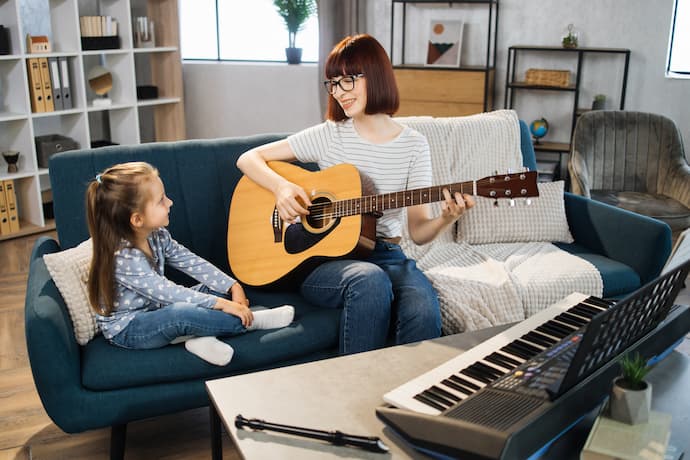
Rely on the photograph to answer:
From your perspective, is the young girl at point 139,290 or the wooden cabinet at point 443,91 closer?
the young girl at point 139,290

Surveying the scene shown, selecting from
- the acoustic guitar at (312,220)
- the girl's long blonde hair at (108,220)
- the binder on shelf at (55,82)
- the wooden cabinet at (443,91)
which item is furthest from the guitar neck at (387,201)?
the wooden cabinet at (443,91)

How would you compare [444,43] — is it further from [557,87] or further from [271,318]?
[271,318]

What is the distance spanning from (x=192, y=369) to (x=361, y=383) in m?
0.61

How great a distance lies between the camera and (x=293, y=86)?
18.1 ft

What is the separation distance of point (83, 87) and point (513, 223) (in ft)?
9.45

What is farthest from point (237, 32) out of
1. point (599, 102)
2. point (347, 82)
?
point (347, 82)

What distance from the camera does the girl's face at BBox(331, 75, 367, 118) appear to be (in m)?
2.31

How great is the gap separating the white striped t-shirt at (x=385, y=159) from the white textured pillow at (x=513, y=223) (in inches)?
21.2

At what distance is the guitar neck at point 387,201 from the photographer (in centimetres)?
215

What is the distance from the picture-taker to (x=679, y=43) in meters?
4.79

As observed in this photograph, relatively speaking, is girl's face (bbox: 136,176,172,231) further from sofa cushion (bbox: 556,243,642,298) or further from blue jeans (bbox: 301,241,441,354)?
sofa cushion (bbox: 556,243,642,298)

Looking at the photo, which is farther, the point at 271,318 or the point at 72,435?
the point at 72,435

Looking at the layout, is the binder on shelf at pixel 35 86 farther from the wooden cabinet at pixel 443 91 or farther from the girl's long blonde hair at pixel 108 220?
the girl's long blonde hair at pixel 108 220

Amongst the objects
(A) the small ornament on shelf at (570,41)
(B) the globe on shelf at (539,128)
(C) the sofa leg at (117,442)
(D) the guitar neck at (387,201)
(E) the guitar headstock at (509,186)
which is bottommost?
(C) the sofa leg at (117,442)
